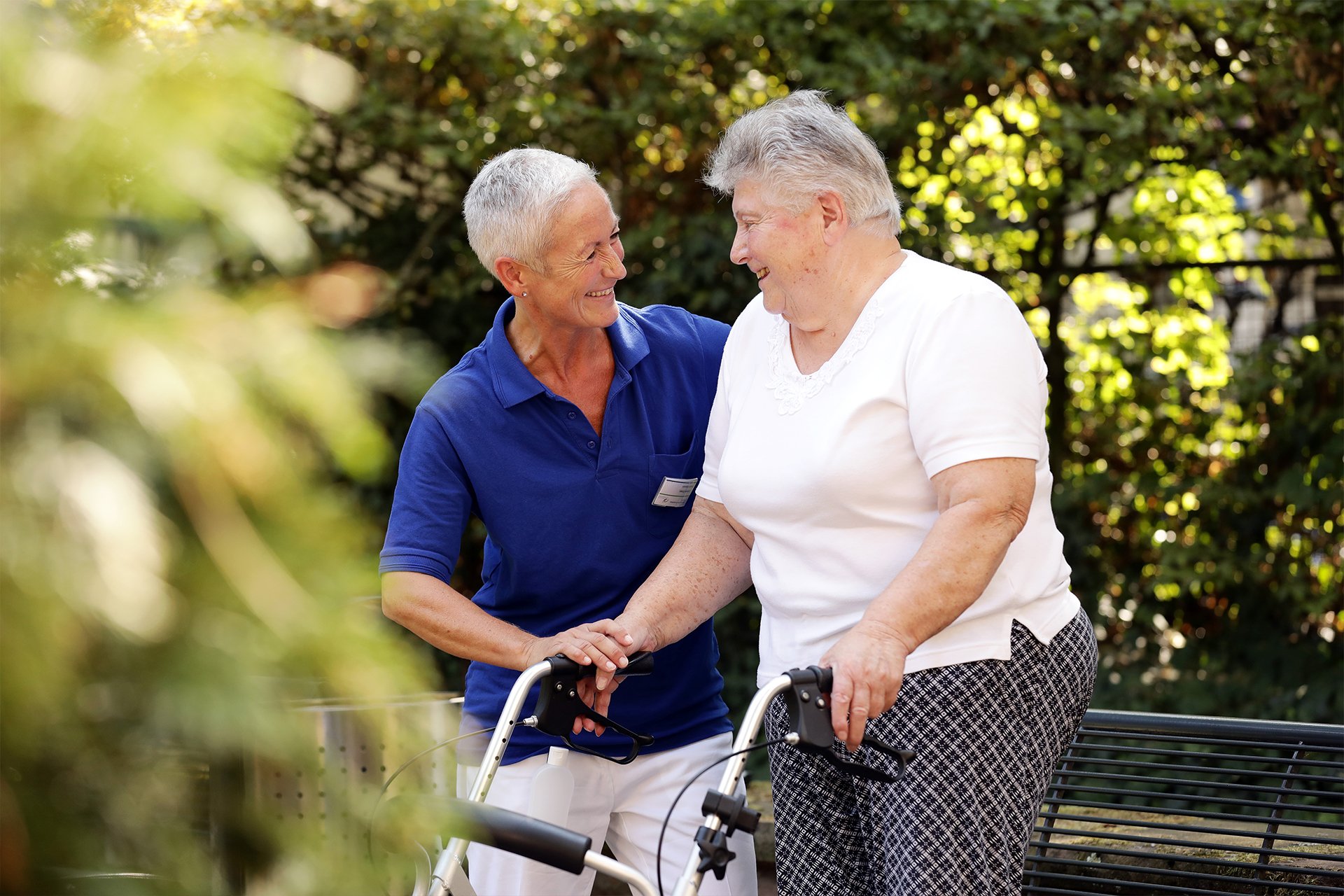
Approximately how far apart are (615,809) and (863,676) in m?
0.94

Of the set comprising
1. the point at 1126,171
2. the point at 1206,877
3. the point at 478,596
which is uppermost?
the point at 1126,171

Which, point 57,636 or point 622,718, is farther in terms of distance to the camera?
point 622,718

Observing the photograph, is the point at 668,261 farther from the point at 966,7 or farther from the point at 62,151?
the point at 62,151

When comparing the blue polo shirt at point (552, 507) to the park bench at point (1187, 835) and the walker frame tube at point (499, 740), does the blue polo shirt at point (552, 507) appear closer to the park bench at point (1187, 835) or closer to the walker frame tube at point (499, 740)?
the walker frame tube at point (499, 740)

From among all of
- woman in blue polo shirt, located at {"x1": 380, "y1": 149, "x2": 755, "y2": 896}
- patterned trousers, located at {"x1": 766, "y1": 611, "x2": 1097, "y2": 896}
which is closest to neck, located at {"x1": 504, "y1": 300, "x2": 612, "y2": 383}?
Answer: woman in blue polo shirt, located at {"x1": 380, "y1": 149, "x2": 755, "y2": 896}

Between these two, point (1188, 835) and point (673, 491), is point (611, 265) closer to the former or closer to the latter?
point (673, 491)

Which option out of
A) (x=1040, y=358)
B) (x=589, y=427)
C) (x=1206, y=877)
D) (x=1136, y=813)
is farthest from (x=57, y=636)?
(x=1136, y=813)

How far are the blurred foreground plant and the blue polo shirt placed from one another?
1932 mm

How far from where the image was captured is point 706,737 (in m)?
2.65

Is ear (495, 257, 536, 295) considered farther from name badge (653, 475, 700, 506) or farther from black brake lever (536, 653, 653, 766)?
black brake lever (536, 653, 653, 766)

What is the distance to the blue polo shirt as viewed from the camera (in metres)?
2.53

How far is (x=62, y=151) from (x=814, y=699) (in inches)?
57.4

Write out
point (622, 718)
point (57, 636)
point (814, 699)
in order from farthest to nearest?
point (622, 718)
point (814, 699)
point (57, 636)

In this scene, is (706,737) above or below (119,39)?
below
